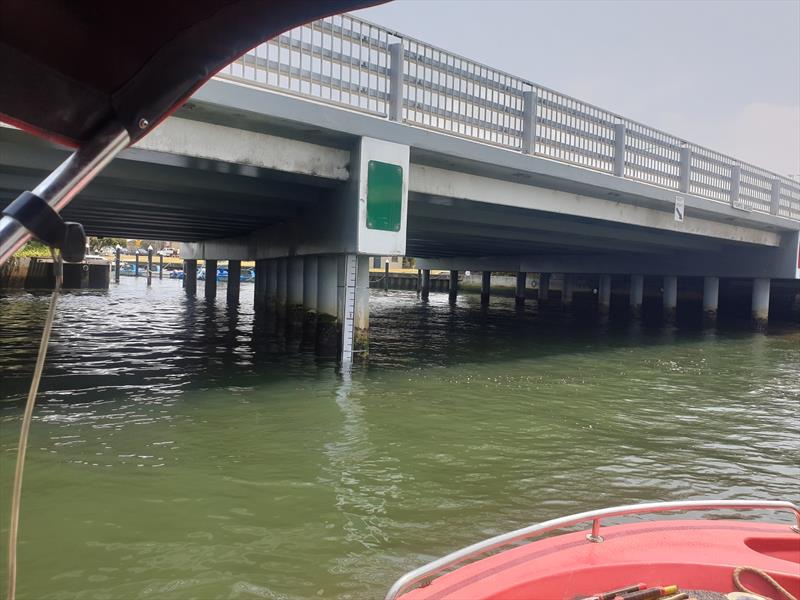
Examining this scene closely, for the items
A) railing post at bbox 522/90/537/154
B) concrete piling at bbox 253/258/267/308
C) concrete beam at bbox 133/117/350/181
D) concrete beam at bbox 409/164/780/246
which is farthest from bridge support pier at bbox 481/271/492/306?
concrete beam at bbox 133/117/350/181

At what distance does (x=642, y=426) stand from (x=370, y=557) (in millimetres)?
6688

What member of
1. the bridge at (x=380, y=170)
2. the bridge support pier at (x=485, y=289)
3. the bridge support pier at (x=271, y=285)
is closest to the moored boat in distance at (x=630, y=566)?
the bridge at (x=380, y=170)

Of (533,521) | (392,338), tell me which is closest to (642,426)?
(533,521)

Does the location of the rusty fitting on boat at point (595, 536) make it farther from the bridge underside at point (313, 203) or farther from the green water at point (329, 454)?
the bridge underside at point (313, 203)

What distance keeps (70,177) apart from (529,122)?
632 inches

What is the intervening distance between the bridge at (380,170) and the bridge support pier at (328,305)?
0.30ft

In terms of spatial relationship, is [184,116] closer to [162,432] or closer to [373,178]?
[373,178]

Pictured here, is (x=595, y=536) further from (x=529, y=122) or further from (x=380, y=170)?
(x=529, y=122)

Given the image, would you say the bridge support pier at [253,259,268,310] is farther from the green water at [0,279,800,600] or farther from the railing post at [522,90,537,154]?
the railing post at [522,90,537,154]

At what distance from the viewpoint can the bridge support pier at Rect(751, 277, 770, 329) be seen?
31734 millimetres

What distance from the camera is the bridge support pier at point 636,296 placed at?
3861 cm

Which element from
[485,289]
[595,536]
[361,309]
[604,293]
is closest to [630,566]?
[595,536]

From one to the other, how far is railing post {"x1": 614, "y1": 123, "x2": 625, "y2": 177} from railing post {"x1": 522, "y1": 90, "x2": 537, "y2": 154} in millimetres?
4204

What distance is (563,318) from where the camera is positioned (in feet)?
115
